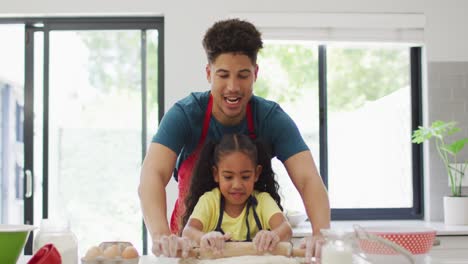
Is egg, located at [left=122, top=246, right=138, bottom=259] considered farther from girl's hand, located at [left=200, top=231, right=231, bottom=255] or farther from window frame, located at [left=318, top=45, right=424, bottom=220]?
window frame, located at [left=318, top=45, right=424, bottom=220]

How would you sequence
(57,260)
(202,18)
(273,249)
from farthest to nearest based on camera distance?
1. (202,18)
2. (273,249)
3. (57,260)

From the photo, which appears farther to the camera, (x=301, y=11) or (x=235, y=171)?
(x=301, y=11)

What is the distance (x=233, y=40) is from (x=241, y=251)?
0.71m

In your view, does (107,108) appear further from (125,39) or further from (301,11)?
(301,11)

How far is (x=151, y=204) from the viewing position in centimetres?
190

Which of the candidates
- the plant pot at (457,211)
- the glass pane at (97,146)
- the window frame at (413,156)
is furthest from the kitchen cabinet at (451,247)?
the glass pane at (97,146)

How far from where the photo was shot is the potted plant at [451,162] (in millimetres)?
3795

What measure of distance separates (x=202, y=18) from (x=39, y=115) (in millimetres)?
1396

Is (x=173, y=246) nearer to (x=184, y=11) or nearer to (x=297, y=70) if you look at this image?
(x=184, y=11)

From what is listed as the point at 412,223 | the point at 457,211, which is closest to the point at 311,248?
the point at 457,211

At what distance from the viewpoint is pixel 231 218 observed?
198 centimetres

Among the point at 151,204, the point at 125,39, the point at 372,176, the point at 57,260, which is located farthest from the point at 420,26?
the point at 57,260

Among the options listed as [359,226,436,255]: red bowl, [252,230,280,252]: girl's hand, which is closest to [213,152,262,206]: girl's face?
[252,230,280,252]: girl's hand

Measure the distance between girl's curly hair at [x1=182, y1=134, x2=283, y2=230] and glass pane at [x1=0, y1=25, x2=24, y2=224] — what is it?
3045 mm
